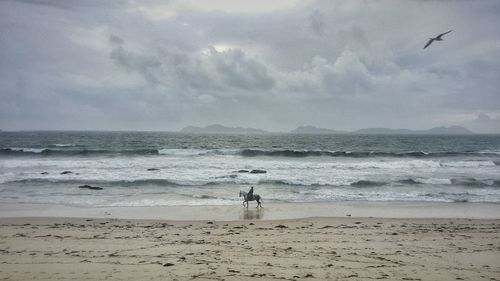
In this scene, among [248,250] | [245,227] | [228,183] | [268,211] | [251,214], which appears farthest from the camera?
[228,183]

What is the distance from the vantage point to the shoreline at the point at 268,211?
12.0m

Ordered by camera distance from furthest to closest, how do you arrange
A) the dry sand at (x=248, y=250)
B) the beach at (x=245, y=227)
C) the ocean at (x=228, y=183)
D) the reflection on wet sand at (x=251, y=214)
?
the ocean at (x=228, y=183) → the reflection on wet sand at (x=251, y=214) → the beach at (x=245, y=227) → the dry sand at (x=248, y=250)

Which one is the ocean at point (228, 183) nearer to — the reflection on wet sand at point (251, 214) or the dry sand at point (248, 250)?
the reflection on wet sand at point (251, 214)

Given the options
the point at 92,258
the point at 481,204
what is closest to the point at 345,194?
the point at 481,204

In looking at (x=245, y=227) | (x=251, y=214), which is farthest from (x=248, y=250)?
(x=251, y=214)

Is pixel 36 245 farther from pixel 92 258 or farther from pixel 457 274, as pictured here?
pixel 457 274

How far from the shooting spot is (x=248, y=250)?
756 cm

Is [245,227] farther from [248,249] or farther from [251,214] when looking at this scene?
[248,249]

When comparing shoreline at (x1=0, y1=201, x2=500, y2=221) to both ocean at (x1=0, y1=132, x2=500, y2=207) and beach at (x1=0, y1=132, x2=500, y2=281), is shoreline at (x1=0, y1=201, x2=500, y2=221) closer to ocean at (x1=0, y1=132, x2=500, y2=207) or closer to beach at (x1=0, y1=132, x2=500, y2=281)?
beach at (x1=0, y1=132, x2=500, y2=281)

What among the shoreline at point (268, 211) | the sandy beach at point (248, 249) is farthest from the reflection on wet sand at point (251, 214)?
the sandy beach at point (248, 249)

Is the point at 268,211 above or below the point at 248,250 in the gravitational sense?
below

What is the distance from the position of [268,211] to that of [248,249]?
220 inches

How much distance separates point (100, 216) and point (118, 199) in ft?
12.0

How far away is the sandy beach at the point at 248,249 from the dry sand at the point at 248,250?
0.02m
